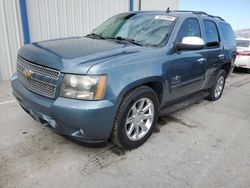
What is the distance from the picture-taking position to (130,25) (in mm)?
3830

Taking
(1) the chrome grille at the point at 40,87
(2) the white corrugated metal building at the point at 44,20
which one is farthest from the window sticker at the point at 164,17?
(2) the white corrugated metal building at the point at 44,20

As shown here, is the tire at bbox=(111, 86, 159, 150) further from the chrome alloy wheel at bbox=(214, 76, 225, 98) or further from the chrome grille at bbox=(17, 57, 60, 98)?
the chrome alloy wheel at bbox=(214, 76, 225, 98)

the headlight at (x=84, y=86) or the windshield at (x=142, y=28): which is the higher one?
the windshield at (x=142, y=28)

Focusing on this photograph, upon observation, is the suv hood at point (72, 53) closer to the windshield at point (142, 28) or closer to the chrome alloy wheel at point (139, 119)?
the windshield at point (142, 28)

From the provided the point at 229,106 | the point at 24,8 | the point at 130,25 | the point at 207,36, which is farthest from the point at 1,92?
the point at 229,106

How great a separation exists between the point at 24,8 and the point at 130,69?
16.4 feet

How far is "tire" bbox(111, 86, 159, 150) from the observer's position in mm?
2787

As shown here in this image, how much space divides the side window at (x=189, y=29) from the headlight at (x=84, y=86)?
5.44ft

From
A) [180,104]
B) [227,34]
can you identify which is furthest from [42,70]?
[227,34]

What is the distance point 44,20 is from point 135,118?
5.24 m

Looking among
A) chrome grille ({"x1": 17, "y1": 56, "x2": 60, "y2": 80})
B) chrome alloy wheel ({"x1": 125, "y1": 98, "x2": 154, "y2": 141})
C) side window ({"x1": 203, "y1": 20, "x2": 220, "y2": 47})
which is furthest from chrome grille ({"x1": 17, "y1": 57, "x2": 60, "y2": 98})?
side window ({"x1": 203, "y1": 20, "x2": 220, "y2": 47})

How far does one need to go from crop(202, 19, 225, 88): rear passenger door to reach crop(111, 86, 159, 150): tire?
1.78 metres

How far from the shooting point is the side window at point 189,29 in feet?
11.9

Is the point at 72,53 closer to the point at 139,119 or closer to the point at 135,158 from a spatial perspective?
the point at 139,119
